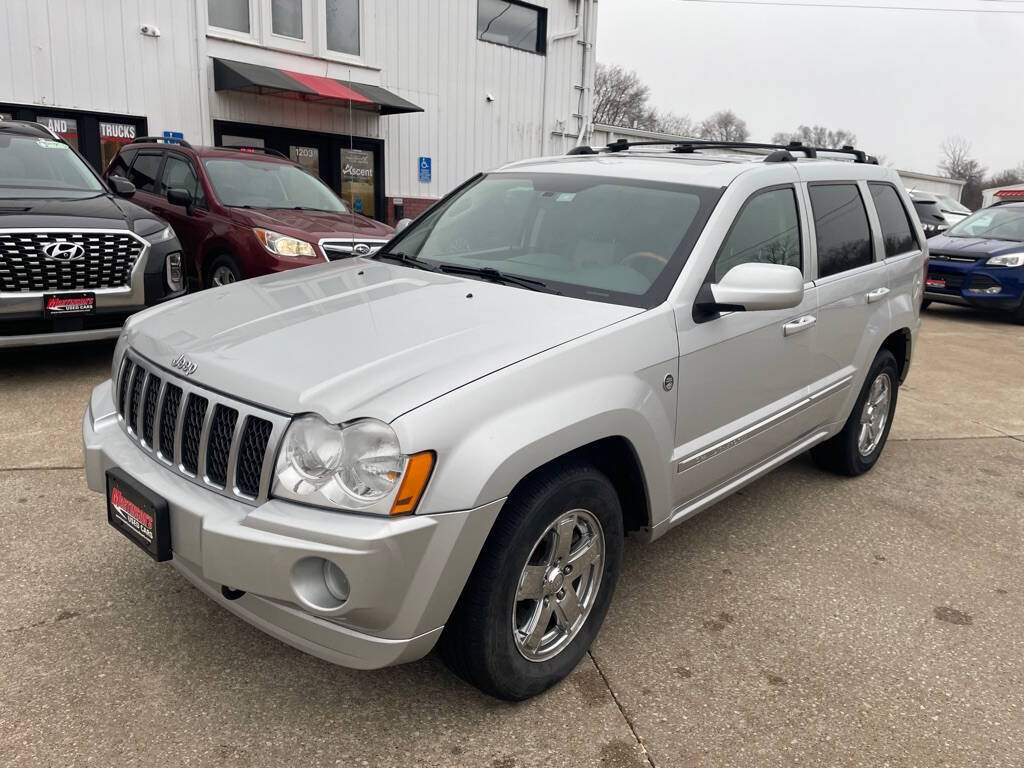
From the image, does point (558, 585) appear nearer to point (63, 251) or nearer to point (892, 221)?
point (892, 221)

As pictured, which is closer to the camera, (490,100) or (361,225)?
(361,225)

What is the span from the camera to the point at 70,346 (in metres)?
6.77

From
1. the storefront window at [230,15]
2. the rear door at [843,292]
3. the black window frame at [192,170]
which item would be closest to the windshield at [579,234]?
the rear door at [843,292]

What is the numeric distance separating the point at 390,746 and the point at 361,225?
20.3ft

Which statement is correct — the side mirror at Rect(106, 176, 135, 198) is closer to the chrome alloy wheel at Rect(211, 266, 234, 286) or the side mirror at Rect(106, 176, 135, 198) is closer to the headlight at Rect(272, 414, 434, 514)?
the chrome alloy wheel at Rect(211, 266, 234, 286)

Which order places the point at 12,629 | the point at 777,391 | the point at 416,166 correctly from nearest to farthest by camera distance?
the point at 12,629 → the point at 777,391 → the point at 416,166

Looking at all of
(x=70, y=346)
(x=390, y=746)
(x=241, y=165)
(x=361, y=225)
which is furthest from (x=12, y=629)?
(x=241, y=165)

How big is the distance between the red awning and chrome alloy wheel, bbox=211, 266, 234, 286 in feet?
15.6

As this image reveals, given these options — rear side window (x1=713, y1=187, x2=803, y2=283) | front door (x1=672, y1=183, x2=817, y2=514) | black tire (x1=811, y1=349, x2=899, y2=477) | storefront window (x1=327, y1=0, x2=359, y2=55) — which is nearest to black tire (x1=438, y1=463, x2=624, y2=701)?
front door (x1=672, y1=183, x2=817, y2=514)

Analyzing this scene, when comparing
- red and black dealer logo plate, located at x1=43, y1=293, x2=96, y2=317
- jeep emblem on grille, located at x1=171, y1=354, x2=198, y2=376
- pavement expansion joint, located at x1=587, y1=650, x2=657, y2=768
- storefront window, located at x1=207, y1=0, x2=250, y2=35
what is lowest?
pavement expansion joint, located at x1=587, y1=650, x2=657, y2=768

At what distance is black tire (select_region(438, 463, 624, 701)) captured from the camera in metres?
2.25

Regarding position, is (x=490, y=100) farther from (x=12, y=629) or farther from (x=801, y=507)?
(x=12, y=629)

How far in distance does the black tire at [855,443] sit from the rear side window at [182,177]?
19.4 ft

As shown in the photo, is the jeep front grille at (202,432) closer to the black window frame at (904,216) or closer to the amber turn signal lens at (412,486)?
the amber turn signal lens at (412,486)
